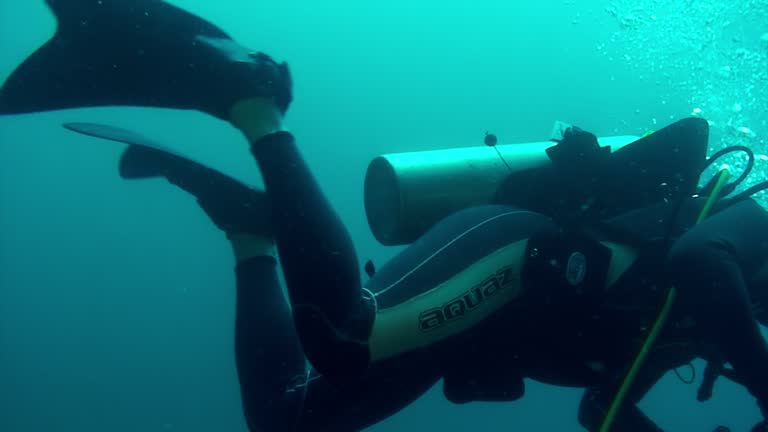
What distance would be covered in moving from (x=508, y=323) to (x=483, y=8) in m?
57.8

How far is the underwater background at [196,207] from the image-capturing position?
42.6 m

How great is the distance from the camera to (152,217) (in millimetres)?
56688

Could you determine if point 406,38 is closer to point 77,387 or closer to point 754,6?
point 77,387

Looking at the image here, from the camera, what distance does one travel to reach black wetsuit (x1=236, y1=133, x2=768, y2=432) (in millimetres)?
1948

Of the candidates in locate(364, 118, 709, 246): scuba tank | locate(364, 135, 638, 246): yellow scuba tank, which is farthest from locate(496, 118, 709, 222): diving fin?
locate(364, 135, 638, 246): yellow scuba tank

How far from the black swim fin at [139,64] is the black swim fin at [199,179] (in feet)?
0.61

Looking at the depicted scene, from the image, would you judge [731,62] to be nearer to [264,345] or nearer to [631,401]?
[631,401]

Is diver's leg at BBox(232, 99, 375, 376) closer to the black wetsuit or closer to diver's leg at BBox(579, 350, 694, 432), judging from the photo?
the black wetsuit

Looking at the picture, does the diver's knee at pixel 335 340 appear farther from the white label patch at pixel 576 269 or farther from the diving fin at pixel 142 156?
the diving fin at pixel 142 156

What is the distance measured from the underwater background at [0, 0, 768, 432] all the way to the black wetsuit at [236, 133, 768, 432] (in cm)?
3702

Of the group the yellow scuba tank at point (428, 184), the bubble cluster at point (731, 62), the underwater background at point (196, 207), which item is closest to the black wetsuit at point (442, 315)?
the yellow scuba tank at point (428, 184)

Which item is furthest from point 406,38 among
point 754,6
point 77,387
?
point 754,6

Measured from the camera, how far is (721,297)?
1.89 metres

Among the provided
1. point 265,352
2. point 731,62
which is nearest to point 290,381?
point 265,352
